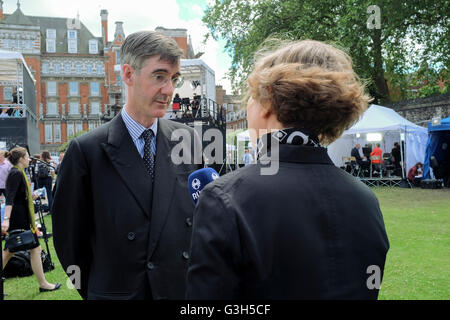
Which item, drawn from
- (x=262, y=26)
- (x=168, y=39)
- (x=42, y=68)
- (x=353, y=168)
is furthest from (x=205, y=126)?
(x=42, y=68)

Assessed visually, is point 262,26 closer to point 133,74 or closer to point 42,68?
point 133,74

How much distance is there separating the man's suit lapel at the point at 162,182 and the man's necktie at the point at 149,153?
41 mm

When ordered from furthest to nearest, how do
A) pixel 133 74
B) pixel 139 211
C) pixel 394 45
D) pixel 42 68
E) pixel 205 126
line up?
pixel 42 68 → pixel 394 45 → pixel 205 126 → pixel 133 74 → pixel 139 211

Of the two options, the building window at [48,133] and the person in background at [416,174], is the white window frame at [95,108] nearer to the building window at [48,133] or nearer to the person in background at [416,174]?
the building window at [48,133]

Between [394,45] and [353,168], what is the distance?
8.10 m

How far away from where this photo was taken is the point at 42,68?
200 feet

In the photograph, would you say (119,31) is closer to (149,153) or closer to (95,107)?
(95,107)

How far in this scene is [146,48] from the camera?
6.81 ft

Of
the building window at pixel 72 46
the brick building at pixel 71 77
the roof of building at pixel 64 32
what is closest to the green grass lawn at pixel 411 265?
the brick building at pixel 71 77

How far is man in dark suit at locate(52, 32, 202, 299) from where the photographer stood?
74.9 inches

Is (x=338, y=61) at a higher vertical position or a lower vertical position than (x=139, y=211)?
higher

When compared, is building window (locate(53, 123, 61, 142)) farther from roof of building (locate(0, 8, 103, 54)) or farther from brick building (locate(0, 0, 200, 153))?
roof of building (locate(0, 8, 103, 54))

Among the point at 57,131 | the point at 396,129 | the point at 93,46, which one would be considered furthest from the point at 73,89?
the point at 396,129

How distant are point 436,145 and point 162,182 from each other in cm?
1762
